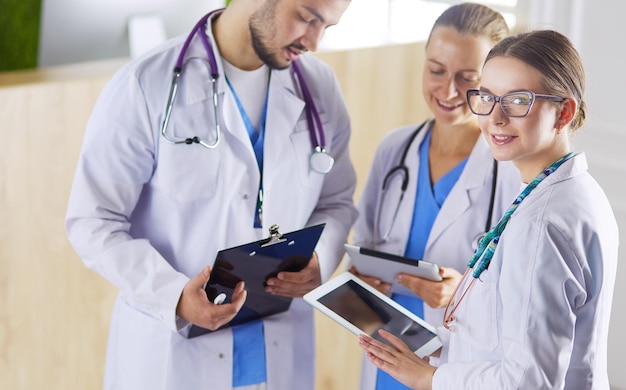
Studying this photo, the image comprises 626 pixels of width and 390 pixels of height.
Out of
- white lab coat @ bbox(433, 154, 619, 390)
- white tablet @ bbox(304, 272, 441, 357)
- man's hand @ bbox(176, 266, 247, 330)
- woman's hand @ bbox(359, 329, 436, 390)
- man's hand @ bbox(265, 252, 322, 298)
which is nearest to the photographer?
white lab coat @ bbox(433, 154, 619, 390)

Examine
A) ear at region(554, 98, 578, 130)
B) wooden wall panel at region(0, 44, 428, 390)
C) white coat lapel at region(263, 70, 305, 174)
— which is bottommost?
wooden wall panel at region(0, 44, 428, 390)

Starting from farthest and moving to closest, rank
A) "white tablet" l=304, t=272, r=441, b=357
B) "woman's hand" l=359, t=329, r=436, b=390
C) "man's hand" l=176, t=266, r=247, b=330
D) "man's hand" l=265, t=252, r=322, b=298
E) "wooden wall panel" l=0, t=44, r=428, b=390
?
"wooden wall panel" l=0, t=44, r=428, b=390, "man's hand" l=265, t=252, r=322, b=298, "man's hand" l=176, t=266, r=247, b=330, "white tablet" l=304, t=272, r=441, b=357, "woman's hand" l=359, t=329, r=436, b=390

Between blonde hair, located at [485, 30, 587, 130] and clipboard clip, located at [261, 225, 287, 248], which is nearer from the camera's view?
blonde hair, located at [485, 30, 587, 130]

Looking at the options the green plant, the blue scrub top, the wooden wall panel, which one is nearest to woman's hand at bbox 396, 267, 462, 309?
the blue scrub top

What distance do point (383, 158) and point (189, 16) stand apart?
0.91 metres

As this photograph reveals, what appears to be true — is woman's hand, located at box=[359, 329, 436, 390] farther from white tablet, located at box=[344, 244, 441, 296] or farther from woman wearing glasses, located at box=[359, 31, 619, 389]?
white tablet, located at box=[344, 244, 441, 296]

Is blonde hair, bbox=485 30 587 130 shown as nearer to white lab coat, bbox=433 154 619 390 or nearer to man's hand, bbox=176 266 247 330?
white lab coat, bbox=433 154 619 390

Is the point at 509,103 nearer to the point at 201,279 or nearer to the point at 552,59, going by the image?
the point at 552,59

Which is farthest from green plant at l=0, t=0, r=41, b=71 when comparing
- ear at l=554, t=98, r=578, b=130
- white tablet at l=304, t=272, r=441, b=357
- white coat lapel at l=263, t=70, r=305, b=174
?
ear at l=554, t=98, r=578, b=130

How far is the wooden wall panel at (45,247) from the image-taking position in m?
2.09

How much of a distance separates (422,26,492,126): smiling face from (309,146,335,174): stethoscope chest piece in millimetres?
260

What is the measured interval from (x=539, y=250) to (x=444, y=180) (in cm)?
67

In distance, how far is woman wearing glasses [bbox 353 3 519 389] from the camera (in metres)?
1.68

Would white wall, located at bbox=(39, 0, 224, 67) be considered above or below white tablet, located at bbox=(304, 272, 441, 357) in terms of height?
above
